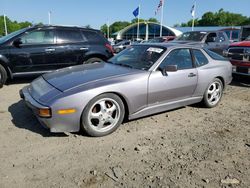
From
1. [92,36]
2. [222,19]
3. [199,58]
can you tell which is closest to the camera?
[199,58]

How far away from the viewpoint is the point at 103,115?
12.7 ft

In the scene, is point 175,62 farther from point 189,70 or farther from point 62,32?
point 62,32

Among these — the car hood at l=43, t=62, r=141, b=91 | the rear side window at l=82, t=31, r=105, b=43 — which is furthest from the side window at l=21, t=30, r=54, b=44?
the car hood at l=43, t=62, r=141, b=91

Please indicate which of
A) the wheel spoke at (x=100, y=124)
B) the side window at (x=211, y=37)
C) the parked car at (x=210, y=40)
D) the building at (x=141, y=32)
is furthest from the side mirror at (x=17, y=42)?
the building at (x=141, y=32)

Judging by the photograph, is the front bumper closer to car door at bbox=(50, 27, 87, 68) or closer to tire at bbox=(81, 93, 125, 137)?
tire at bbox=(81, 93, 125, 137)

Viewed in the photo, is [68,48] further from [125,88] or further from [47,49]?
[125,88]

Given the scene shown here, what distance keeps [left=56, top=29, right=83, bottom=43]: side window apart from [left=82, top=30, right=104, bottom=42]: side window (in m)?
0.20

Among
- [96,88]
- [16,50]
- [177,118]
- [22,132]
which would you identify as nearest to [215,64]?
[177,118]

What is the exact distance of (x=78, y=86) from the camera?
3723 mm

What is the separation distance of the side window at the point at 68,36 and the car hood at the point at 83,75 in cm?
299

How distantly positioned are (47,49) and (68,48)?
1.97 feet

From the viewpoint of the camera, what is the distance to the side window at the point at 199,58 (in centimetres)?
512

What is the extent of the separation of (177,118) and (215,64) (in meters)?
1.61

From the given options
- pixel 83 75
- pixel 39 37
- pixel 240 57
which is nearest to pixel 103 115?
pixel 83 75
